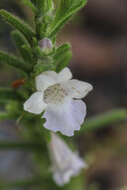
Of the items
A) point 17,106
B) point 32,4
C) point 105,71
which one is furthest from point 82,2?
point 105,71

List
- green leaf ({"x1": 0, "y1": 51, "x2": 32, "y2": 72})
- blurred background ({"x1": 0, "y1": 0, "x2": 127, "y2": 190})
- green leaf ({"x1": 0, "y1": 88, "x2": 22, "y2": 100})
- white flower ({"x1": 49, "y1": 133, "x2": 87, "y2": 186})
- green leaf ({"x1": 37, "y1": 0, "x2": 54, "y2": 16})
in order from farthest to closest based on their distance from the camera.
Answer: blurred background ({"x1": 0, "y1": 0, "x2": 127, "y2": 190}) < white flower ({"x1": 49, "y1": 133, "x2": 87, "y2": 186}) < green leaf ({"x1": 0, "y1": 88, "x2": 22, "y2": 100}) < green leaf ({"x1": 0, "y1": 51, "x2": 32, "y2": 72}) < green leaf ({"x1": 37, "y1": 0, "x2": 54, "y2": 16})

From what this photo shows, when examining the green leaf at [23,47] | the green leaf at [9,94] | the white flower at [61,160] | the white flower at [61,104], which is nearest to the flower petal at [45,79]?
the white flower at [61,104]

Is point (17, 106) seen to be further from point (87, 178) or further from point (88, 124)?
point (87, 178)

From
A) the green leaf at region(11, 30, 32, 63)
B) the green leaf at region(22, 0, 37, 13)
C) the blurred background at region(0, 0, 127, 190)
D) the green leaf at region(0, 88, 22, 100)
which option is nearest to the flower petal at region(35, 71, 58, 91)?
the green leaf at region(11, 30, 32, 63)

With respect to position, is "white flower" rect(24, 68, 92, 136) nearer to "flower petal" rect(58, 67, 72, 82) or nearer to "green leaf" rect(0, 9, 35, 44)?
"flower petal" rect(58, 67, 72, 82)

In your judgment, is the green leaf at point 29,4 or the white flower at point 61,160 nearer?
the green leaf at point 29,4

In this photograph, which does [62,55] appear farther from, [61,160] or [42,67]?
[61,160]

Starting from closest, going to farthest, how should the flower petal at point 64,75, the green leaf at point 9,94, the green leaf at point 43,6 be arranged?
the flower petal at point 64,75
the green leaf at point 43,6
the green leaf at point 9,94

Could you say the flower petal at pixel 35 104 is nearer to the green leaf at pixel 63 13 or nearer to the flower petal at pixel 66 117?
the flower petal at pixel 66 117
